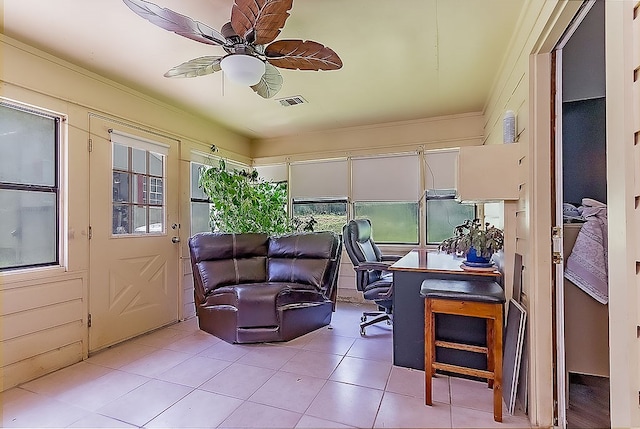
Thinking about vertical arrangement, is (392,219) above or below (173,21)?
below

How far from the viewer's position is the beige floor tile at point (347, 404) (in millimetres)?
1904

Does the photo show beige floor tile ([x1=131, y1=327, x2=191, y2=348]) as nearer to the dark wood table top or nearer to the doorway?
the dark wood table top

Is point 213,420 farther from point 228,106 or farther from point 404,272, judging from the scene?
point 228,106

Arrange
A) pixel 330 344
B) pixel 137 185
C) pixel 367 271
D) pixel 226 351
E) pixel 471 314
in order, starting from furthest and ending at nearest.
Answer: pixel 137 185 → pixel 367 271 → pixel 330 344 → pixel 226 351 → pixel 471 314

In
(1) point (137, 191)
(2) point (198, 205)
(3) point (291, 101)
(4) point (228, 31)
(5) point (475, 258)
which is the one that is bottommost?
(5) point (475, 258)

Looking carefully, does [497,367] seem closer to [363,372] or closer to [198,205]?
[363,372]

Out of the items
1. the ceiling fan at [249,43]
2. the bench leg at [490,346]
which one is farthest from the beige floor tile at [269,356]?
the ceiling fan at [249,43]

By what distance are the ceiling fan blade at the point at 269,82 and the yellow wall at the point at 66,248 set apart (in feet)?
5.37

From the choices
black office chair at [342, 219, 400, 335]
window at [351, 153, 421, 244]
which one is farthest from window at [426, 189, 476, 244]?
black office chair at [342, 219, 400, 335]

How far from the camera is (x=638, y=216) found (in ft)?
3.20

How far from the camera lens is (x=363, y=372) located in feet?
8.14

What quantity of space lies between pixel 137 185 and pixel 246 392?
2346mm

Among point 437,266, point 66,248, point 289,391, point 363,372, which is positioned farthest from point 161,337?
point 437,266

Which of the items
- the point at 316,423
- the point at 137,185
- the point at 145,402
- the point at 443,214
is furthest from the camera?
the point at 443,214
